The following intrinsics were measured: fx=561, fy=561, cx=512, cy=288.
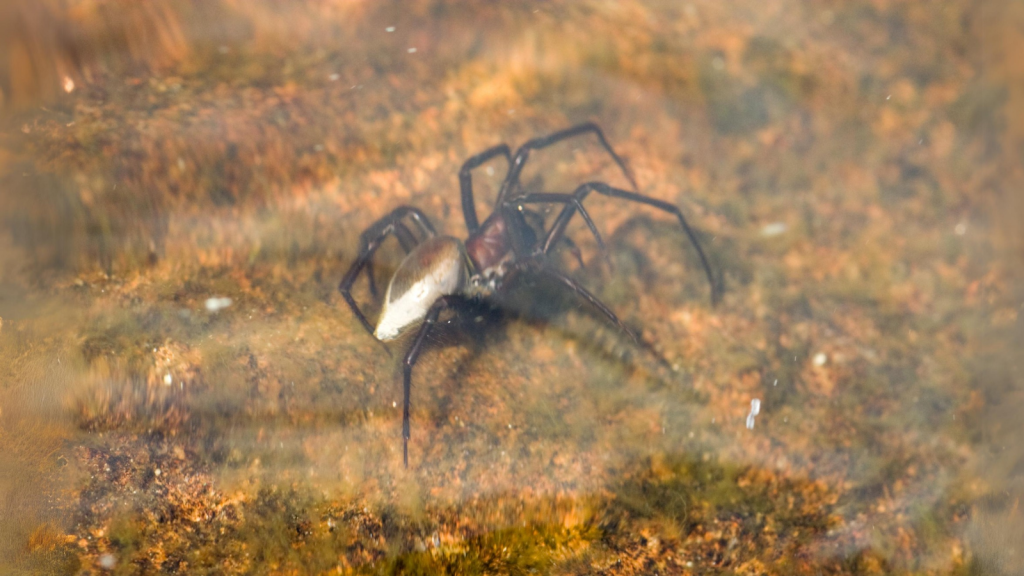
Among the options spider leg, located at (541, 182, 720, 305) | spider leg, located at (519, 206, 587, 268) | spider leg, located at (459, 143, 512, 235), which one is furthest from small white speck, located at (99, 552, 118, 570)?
spider leg, located at (519, 206, 587, 268)

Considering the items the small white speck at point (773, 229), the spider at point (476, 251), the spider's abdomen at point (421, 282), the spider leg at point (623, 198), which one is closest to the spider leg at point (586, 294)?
the spider at point (476, 251)

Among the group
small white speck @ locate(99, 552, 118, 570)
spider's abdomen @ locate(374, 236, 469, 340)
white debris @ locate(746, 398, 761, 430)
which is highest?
spider's abdomen @ locate(374, 236, 469, 340)

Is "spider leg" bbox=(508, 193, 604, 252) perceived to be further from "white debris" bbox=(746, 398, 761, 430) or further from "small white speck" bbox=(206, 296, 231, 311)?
"small white speck" bbox=(206, 296, 231, 311)

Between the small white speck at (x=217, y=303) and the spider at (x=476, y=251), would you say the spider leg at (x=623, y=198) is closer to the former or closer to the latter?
the spider at (x=476, y=251)

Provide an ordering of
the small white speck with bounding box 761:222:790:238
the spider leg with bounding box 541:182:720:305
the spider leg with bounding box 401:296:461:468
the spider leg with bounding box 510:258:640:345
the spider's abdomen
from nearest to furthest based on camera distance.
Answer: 1. the spider leg with bounding box 401:296:461:468
2. the spider's abdomen
3. the spider leg with bounding box 510:258:640:345
4. the spider leg with bounding box 541:182:720:305
5. the small white speck with bounding box 761:222:790:238

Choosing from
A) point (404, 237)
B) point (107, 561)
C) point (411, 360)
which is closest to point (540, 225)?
point (404, 237)

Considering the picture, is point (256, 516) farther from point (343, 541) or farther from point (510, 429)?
point (510, 429)

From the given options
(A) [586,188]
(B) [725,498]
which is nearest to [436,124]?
(A) [586,188]

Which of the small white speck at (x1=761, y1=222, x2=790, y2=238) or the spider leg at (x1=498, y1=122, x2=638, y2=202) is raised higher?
the spider leg at (x1=498, y1=122, x2=638, y2=202)
